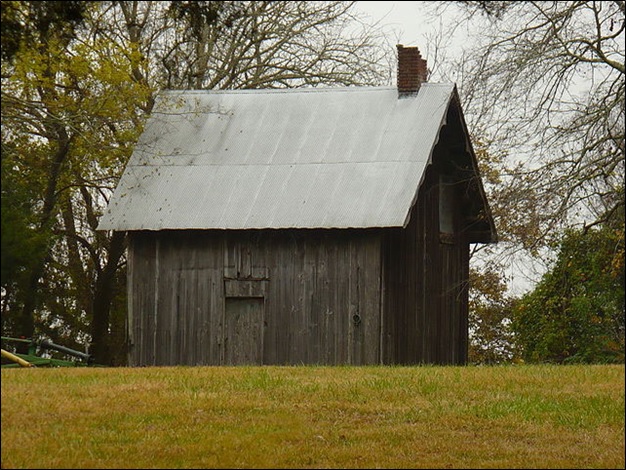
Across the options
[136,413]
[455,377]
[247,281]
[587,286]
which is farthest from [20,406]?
[247,281]

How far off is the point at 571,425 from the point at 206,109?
53.7 feet

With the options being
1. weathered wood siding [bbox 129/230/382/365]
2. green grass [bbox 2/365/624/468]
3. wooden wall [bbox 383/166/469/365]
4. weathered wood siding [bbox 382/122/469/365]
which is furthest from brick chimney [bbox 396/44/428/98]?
green grass [bbox 2/365/624/468]

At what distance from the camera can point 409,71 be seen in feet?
92.7

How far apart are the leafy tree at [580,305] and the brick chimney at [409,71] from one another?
535 cm

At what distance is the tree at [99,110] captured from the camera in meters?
26.4

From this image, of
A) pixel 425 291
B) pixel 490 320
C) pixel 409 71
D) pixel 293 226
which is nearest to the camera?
pixel 293 226

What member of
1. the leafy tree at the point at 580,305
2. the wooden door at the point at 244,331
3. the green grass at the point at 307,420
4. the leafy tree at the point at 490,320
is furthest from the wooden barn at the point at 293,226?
the leafy tree at the point at 490,320

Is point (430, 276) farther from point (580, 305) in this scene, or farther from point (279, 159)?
point (580, 305)

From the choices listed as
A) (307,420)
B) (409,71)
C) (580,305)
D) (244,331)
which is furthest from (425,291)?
(307,420)

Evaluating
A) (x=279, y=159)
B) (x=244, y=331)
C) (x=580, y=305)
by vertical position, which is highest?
(x=279, y=159)

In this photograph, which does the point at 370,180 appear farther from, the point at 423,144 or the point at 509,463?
the point at 509,463

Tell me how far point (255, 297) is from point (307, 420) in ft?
40.1

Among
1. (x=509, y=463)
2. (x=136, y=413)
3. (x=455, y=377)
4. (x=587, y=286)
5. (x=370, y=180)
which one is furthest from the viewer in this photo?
(x=370, y=180)

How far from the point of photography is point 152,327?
87.9 feet
